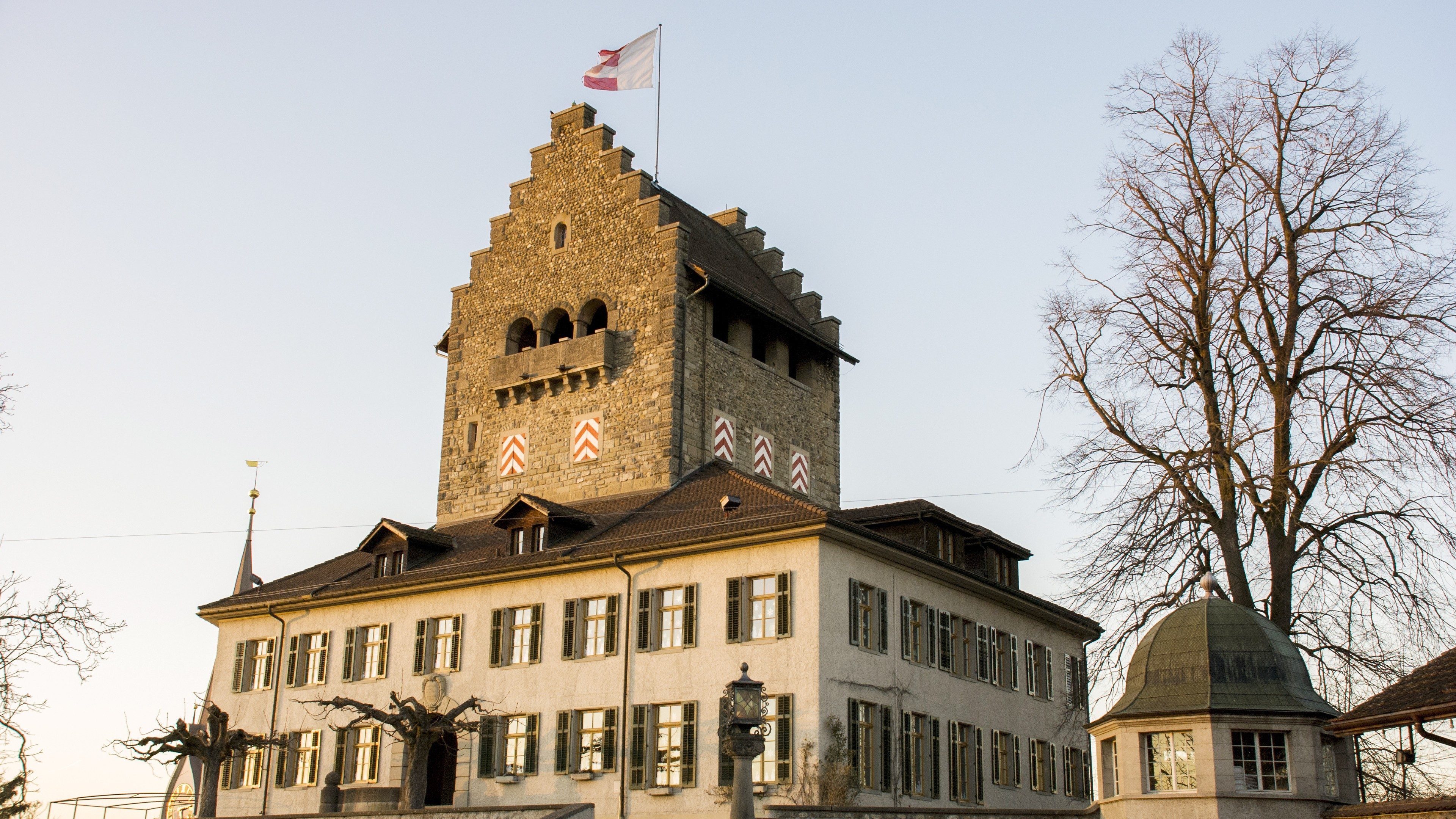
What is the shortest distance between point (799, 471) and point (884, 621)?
37.6ft

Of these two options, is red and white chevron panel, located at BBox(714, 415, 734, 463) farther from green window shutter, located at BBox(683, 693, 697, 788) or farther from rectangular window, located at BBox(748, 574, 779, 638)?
green window shutter, located at BBox(683, 693, 697, 788)

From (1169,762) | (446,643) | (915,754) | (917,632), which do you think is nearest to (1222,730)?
(1169,762)

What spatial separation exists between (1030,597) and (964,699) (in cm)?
420

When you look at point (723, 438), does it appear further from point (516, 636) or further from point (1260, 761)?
point (1260, 761)

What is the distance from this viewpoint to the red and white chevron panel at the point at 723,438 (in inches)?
1565

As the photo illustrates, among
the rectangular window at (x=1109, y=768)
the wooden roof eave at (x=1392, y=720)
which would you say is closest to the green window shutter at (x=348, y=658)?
the rectangular window at (x=1109, y=768)

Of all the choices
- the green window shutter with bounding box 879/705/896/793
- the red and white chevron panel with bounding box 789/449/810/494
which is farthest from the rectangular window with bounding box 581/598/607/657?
the red and white chevron panel with bounding box 789/449/810/494

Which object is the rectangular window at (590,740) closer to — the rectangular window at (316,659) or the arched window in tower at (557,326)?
the rectangular window at (316,659)

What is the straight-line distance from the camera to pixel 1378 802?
21.8 metres

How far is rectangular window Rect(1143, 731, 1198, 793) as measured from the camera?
2302 cm

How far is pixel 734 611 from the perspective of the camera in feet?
101

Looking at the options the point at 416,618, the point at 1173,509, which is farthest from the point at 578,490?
the point at 1173,509

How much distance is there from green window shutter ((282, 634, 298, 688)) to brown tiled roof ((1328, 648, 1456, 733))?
25.3 metres

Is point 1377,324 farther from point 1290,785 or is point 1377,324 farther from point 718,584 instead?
point 718,584
